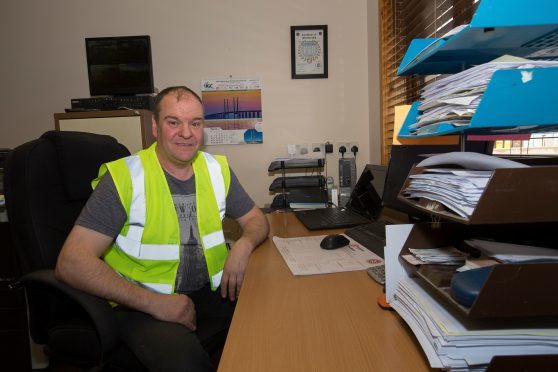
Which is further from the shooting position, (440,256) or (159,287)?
(159,287)

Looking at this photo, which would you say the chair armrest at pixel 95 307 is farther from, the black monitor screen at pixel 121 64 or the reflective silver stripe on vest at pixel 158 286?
the black monitor screen at pixel 121 64

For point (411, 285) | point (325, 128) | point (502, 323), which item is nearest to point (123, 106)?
point (325, 128)

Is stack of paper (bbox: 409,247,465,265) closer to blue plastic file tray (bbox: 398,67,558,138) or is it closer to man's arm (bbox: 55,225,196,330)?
blue plastic file tray (bbox: 398,67,558,138)

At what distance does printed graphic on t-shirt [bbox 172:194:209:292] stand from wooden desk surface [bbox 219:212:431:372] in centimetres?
39

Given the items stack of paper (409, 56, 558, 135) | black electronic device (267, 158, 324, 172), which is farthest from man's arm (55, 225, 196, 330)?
black electronic device (267, 158, 324, 172)

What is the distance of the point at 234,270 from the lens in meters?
1.18

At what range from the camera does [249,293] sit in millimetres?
863

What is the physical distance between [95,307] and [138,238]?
0.98ft

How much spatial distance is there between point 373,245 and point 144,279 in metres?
0.79

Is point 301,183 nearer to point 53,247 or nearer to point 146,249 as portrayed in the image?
point 146,249

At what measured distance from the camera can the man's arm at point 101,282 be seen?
102 cm

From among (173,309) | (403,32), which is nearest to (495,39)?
(173,309)

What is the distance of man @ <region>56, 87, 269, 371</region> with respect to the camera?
3.35 ft

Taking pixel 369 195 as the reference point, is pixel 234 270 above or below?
below
